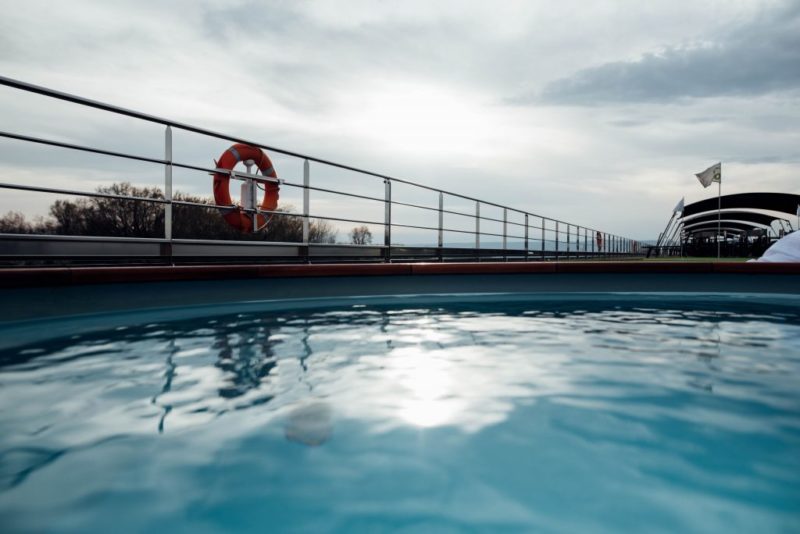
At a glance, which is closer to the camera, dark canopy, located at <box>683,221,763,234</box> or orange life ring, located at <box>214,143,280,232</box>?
orange life ring, located at <box>214,143,280,232</box>

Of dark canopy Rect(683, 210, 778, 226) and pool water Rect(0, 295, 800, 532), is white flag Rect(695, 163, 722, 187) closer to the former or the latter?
dark canopy Rect(683, 210, 778, 226)

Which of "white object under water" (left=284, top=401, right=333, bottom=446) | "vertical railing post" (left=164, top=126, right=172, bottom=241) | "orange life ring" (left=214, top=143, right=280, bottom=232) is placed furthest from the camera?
"orange life ring" (left=214, top=143, right=280, bottom=232)

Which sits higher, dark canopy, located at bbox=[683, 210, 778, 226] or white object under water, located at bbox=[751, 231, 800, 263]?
dark canopy, located at bbox=[683, 210, 778, 226]

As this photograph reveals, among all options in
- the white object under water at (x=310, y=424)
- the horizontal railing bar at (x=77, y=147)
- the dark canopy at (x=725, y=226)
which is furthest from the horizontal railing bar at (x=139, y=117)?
the dark canopy at (x=725, y=226)

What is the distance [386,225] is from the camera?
19.1 ft

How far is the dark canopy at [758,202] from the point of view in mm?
17438

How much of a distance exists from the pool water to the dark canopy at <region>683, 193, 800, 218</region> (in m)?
18.0

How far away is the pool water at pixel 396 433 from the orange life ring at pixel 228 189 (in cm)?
226

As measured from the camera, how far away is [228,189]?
→ 4.81 meters

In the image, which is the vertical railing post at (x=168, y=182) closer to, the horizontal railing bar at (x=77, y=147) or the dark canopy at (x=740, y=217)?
the horizontal railing bar at (x=77, y=147)

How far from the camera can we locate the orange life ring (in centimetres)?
482

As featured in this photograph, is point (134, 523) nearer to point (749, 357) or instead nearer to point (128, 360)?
point (128, 360)

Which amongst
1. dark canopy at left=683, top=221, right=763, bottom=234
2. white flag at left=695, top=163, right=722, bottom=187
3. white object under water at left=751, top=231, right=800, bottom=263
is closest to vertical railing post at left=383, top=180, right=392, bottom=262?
white object under water at left=751, top=231, right=800, bottom=263

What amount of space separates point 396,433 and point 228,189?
3815 millimetres
